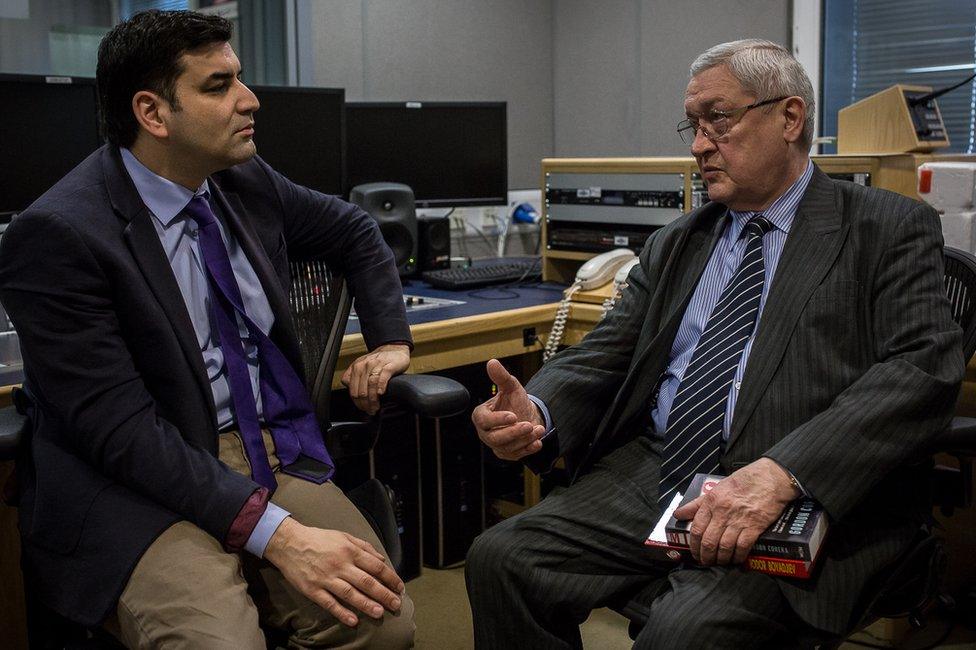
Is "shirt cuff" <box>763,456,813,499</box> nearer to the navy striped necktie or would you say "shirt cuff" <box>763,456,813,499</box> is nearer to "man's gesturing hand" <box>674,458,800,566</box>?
"man's gesturing hand" <box>674,458,800,566</box>

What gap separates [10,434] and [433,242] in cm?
182

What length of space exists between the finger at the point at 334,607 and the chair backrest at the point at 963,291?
1.11m

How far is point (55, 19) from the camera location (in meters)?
3.50

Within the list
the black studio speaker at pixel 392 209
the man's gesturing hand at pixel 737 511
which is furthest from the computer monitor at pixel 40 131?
the man's gesturing hand at pixel 737 511

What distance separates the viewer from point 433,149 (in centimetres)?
322

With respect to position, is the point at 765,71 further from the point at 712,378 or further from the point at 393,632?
the point at 393,632

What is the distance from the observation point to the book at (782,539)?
57.2 inches

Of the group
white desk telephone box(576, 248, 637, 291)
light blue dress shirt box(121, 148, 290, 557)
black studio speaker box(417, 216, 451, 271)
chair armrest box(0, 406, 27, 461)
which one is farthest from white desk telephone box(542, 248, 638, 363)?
chair armrest box(0, 406, 27, 461)

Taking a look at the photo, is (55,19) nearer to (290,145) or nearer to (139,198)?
Answer: (290,145)

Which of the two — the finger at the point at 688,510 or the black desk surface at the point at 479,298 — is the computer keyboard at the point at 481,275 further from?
the finger at the point at 688,510

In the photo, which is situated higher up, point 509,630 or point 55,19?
point 55,19

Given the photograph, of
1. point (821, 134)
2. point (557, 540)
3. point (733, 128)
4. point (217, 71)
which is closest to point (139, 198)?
point (217, 71)

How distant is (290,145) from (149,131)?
1228 millimetres

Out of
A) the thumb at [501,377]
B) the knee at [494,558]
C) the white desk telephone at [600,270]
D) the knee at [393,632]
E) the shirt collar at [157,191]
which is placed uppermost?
the shirt collar at [157,191]
